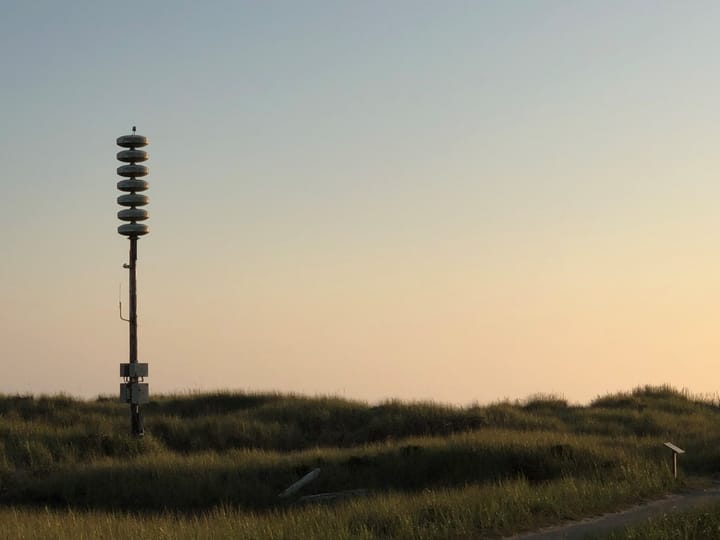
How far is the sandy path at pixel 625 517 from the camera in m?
14.2

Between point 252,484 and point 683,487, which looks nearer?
point 683,487

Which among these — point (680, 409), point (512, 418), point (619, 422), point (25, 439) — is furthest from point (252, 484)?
point (680, 409)

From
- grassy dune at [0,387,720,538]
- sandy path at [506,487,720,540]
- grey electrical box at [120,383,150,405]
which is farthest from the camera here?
grey electrical box at [120,383,150,405]

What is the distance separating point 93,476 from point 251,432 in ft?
26.2

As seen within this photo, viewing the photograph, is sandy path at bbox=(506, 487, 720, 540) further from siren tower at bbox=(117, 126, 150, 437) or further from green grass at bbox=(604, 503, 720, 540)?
siren tower at bbox=(117, 126, 150, 437)

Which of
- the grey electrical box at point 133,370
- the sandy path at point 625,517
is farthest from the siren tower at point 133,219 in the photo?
the sandy path at point 625,517

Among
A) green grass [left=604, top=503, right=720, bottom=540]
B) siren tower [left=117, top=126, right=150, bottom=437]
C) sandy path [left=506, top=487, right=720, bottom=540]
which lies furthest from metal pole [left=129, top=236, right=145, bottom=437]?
green grass [left=604, top=503, right=720, bottom=540]

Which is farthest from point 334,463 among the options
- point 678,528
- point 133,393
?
point 678,528

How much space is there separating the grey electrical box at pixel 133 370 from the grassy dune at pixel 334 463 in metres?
1.73

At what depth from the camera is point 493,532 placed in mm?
14500

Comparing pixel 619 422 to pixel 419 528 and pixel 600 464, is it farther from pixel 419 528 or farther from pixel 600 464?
pixel 419 528

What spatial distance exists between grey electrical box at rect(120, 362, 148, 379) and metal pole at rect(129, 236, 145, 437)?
5.8 inches

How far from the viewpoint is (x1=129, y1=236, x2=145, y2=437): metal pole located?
96.1ft

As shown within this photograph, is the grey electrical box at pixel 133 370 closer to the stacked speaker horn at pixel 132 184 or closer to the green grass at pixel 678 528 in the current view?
the stacked speaker horn at pixel 132 184
